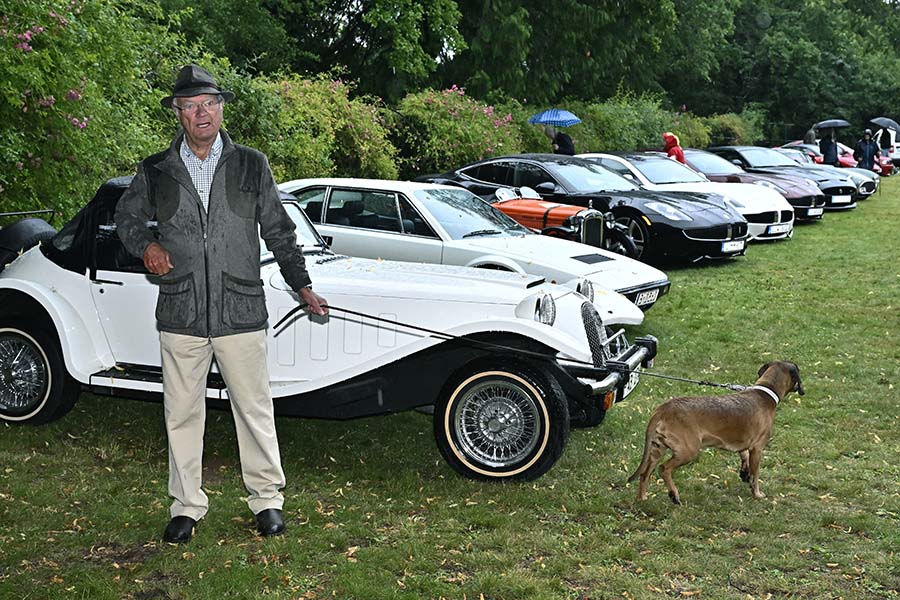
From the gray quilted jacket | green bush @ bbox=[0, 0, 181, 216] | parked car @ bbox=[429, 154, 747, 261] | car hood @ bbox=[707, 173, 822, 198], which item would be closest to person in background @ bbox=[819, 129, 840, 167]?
car hood @ bbox=[707, 173, 822, 198]

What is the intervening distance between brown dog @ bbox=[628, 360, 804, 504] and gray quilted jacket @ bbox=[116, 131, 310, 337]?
7.37 ft

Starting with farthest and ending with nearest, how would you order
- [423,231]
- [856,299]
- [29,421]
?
[856,299] < [423,231] < [29,421]

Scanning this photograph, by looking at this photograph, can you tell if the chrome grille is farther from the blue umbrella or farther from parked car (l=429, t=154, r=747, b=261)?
the blue umbrella

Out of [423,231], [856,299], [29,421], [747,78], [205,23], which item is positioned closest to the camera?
[29,421]

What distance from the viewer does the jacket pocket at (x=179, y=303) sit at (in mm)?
5082

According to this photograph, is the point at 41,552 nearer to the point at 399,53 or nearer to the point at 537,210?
the point at 537,210

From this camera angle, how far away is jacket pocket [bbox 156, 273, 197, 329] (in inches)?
200

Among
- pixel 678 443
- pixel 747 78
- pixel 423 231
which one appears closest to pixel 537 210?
pixel 423 231

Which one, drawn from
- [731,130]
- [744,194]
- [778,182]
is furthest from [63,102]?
[731,130]

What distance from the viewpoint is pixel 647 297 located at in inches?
413

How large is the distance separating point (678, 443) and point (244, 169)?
2676mm

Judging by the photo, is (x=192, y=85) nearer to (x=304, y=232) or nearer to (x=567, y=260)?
(x=304, y=232)

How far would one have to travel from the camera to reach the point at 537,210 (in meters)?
13.1

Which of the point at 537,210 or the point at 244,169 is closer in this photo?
the point at 244,169
